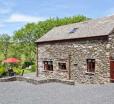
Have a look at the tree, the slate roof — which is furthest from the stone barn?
the tree

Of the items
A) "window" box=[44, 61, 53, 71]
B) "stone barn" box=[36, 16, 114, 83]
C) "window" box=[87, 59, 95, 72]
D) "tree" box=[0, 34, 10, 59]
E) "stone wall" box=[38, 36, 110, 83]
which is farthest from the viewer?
"tree" box=[0, 34, 10, 59]

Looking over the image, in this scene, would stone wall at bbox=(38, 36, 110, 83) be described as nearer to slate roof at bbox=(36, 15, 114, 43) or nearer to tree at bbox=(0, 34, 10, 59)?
slate roof at bbox=(36, 15, 114, 43)

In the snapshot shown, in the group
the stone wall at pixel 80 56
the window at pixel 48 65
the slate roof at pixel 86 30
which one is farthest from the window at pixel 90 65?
the window at pixel 48 65

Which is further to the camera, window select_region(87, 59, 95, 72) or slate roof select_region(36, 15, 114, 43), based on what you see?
window select_region(87, 59, 95, 72)

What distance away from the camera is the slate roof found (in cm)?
2920

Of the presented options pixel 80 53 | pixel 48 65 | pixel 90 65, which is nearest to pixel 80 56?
pixel 80 53

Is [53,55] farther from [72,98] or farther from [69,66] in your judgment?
[72,98]

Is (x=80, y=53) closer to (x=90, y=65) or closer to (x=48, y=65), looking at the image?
(x=90, y=65)

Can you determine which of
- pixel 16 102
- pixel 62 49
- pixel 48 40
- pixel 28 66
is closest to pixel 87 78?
pixel 62 49

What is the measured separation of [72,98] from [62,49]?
49.1 ft

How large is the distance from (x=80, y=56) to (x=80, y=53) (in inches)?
12.8

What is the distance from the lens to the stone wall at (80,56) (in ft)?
91.6

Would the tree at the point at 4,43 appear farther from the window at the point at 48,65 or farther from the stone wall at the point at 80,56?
the window at the point at 48,65

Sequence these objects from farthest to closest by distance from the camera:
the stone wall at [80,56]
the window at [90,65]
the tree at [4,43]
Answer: the tree at [4,43]
the window at [90,65]
the stone wall at [80,56]
